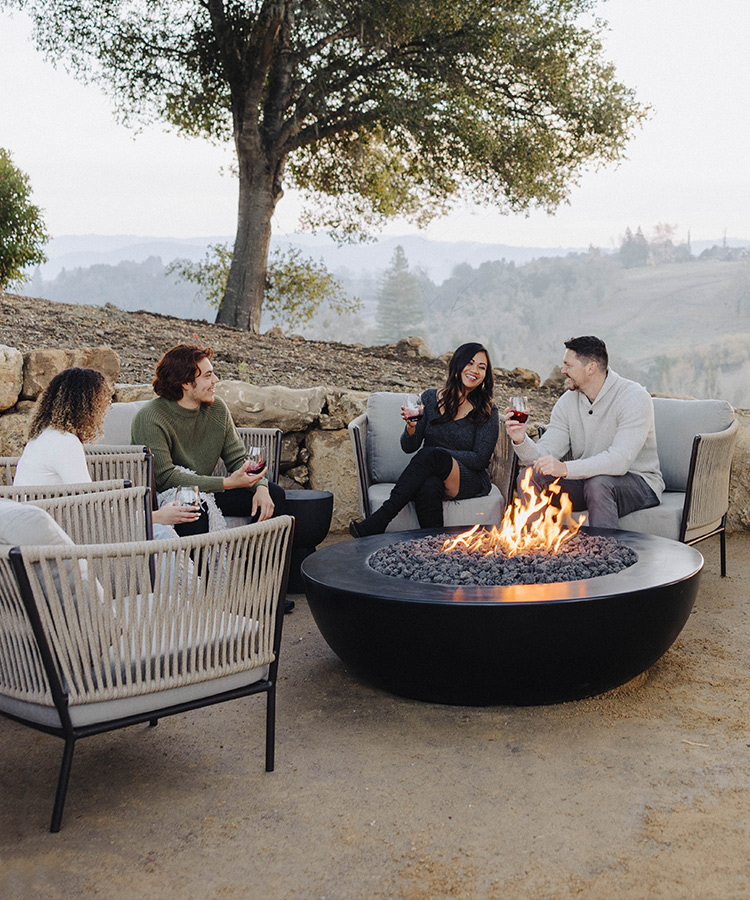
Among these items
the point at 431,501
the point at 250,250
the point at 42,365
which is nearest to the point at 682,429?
the point at 431,501

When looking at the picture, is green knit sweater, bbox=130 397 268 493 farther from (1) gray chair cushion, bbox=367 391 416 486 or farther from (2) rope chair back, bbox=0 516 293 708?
(2) rope chair back, bbox=0 516 293 708

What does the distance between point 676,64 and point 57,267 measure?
23.8 ft

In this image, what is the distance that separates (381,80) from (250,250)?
2477 mm

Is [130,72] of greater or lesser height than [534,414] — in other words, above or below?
above

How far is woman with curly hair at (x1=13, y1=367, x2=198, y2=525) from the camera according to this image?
10.2 feet

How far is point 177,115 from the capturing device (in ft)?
33.3

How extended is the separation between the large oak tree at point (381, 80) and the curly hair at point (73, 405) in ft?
21.8

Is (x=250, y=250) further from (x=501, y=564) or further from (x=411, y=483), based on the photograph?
(x=501, y=564)

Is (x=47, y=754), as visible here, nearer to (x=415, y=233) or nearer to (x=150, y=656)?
(x=150, y=656)

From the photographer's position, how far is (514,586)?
2.81 m

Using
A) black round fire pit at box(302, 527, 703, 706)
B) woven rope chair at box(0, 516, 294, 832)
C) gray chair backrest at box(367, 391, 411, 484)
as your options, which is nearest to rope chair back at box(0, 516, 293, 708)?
woven rope chair at box(0, 516, 294, 832)

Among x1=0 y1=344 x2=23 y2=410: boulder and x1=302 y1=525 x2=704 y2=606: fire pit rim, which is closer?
x1=302 y1=525 x2=704 y2=606: fire pit rim

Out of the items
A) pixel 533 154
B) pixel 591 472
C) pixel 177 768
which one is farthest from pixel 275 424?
pixel 533 154

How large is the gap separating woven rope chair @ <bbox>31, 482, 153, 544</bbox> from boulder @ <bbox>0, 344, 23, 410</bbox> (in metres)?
2.48
